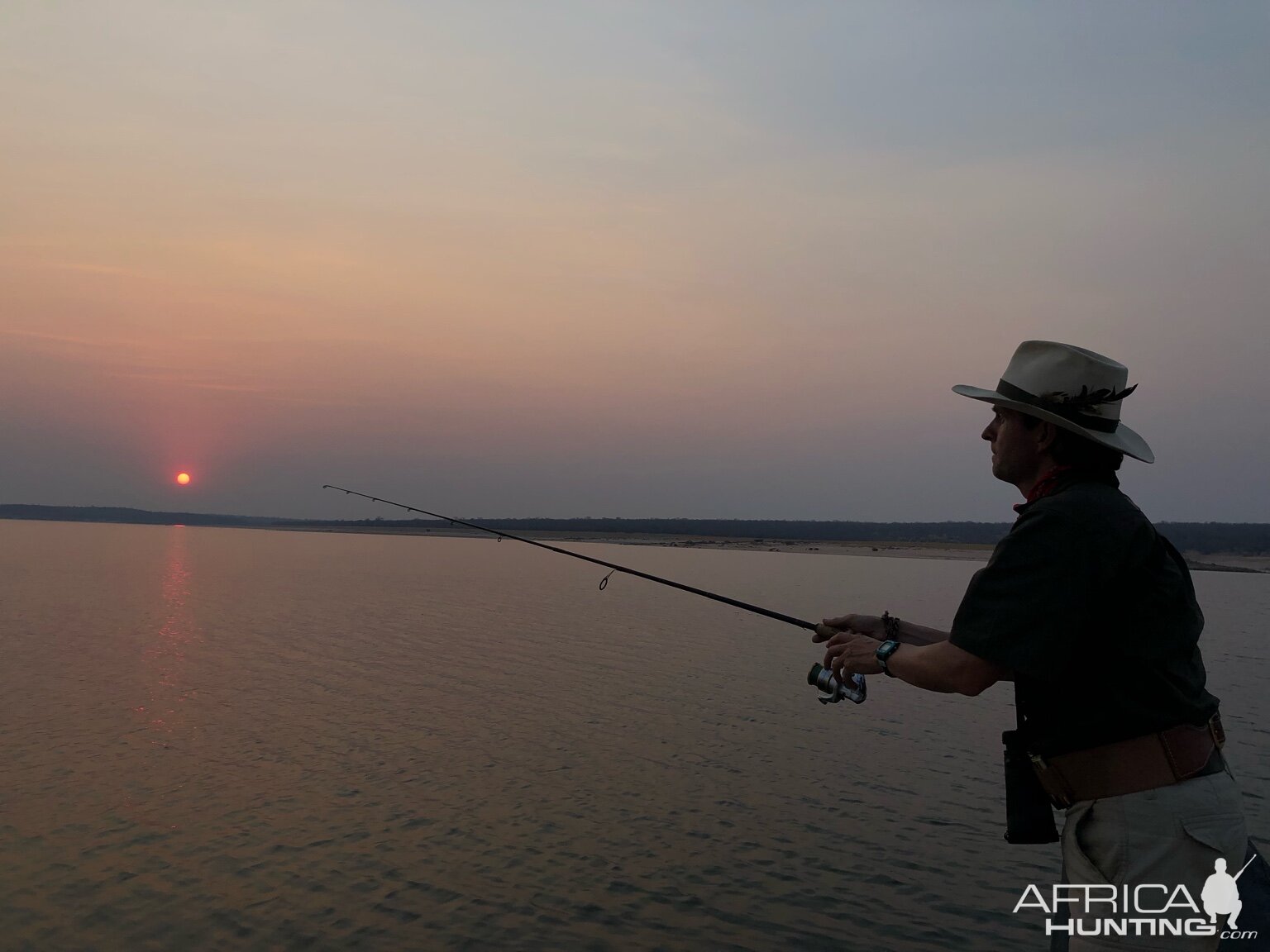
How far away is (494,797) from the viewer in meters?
9.29

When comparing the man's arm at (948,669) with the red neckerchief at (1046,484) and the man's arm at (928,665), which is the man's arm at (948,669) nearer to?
the man's arm at (928,665)

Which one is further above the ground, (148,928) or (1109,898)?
(1109,898)

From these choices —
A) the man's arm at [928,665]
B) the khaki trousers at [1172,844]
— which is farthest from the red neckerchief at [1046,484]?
the khaki trousers at [1172,844]

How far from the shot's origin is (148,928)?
250 inches

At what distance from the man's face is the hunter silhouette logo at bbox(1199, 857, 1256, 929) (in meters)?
1.17

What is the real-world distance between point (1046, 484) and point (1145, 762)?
2.65 ft

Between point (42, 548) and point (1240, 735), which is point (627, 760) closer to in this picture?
point (1240, 735)

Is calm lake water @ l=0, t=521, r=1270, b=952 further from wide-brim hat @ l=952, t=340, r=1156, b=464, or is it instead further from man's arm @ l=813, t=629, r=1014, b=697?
wide-brim hat @ l=952, t=340, r=1156, b=464

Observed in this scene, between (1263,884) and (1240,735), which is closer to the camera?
(1263,884)

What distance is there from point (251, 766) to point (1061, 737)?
9288 millimetres

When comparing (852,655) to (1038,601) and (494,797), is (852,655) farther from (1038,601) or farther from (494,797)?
(494,797)

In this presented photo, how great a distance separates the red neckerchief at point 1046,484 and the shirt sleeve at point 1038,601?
0.26 m

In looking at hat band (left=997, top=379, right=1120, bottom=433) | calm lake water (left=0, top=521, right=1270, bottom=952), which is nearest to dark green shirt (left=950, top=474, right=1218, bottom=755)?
hat band (left=997, top=379, right=1120, bottom=433)

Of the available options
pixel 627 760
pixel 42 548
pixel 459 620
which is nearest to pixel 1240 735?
pixel 627 760
